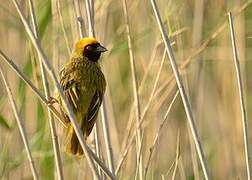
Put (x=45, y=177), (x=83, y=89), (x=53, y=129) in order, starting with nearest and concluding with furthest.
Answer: (x=53, y=129)
(x=83, y=89)
(x=45, y=177)

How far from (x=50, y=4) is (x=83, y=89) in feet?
1.38

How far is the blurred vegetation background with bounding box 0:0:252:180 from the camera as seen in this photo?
307 cm

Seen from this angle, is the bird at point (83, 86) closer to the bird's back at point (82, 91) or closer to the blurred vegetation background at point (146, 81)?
the bird's back at point (82, 91)

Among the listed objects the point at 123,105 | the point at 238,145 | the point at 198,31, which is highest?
the point at 198,31

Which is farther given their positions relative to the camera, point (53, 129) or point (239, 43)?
point (239, 43)

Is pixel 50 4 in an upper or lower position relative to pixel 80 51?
upper

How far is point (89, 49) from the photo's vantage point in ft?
9.44

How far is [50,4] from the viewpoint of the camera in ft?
9.71

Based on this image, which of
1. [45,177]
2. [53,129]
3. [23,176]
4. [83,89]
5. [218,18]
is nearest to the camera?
[53,129]

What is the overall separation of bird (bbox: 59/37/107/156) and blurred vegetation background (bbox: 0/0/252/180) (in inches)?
6.4

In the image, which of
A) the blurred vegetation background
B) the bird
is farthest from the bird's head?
the blurred vegetation background

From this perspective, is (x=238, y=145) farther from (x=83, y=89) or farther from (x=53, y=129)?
(x=53, y=129)

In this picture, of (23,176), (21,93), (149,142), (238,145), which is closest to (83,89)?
(21,93)

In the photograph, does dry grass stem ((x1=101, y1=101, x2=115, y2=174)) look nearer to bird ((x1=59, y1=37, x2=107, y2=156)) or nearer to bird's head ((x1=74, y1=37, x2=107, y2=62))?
bird ((x1=59, y1=37, x2=107, y2=156))
